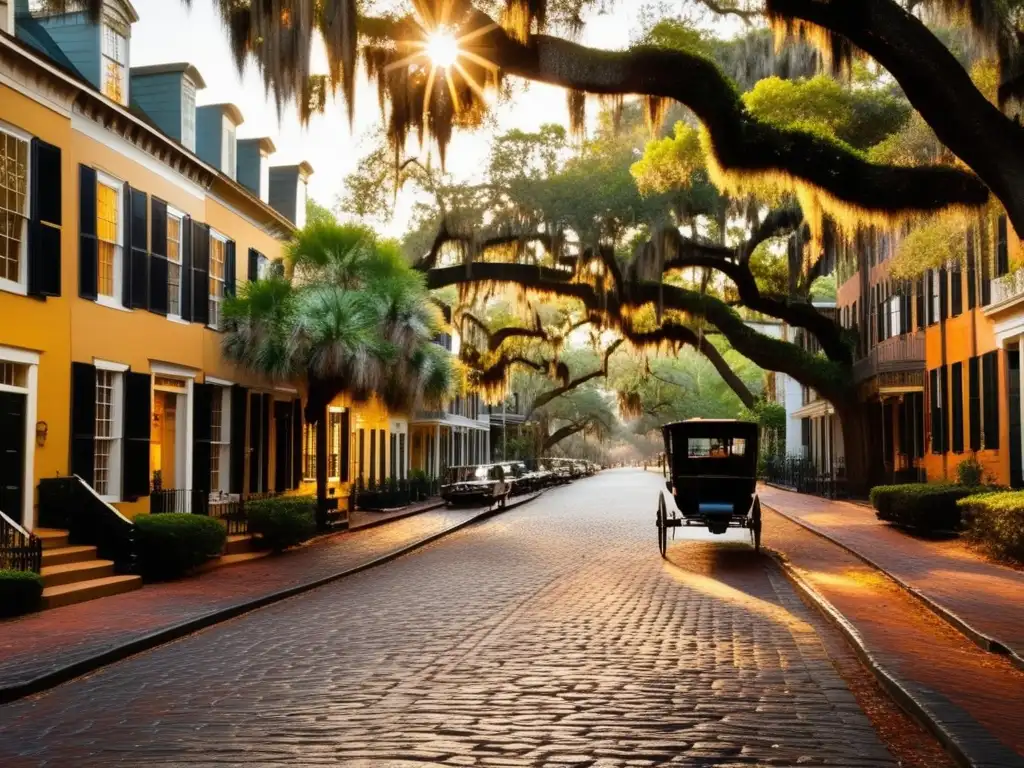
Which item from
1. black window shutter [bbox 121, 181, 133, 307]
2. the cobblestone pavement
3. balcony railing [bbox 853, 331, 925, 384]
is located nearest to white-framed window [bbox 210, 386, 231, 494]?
black window shutter [bbox 121, 181, 133, 307]

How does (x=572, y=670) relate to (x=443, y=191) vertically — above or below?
below

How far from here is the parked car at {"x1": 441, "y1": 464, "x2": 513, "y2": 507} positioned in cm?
3600

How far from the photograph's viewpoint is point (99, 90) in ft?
61.0

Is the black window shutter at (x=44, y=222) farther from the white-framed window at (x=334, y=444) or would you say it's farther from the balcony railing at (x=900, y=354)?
the balcony railing at (x=900, y=354)

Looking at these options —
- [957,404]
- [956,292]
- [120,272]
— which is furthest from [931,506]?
[120,272]

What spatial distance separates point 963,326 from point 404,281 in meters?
14.3

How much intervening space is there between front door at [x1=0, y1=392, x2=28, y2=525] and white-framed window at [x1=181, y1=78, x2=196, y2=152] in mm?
7949

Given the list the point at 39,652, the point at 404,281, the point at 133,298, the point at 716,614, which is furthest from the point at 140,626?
the point at 404,281

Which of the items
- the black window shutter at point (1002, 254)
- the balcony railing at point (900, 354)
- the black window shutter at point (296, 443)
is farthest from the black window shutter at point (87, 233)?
the balcony railing at point (900, 354)

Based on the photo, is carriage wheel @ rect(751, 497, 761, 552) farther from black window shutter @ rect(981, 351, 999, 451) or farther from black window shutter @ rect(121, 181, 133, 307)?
black window shutter @ rect(981, 351, 999, 451)

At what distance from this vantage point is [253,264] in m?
27.0

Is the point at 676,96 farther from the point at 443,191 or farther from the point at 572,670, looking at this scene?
the point at 443,191

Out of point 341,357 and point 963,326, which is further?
point 963,326

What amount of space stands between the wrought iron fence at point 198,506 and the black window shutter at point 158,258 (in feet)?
10.3
